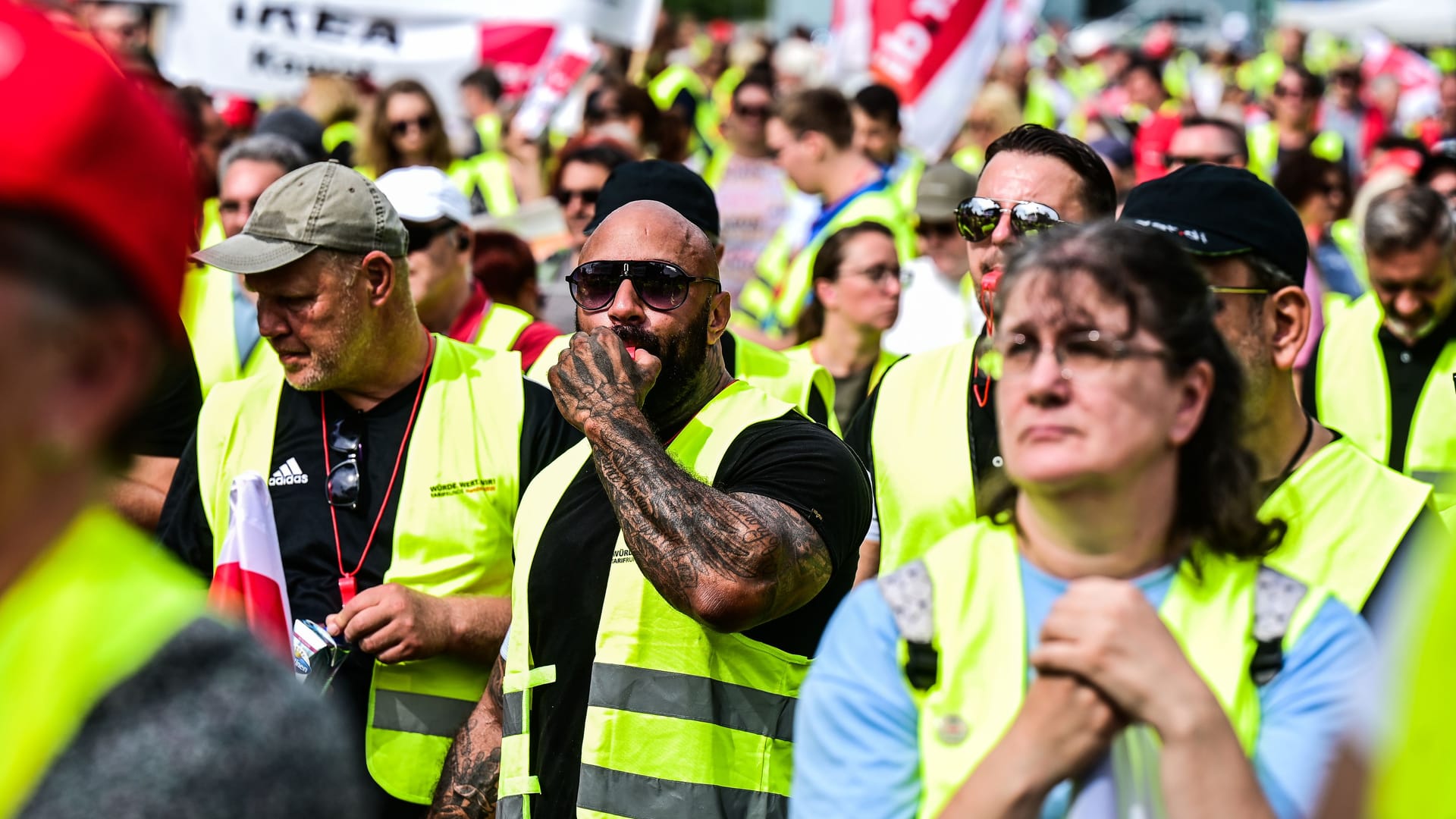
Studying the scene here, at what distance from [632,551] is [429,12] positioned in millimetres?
8543

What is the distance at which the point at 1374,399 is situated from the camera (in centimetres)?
587

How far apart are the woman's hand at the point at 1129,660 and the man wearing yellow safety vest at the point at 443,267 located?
417 cm

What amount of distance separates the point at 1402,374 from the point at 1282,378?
291cm

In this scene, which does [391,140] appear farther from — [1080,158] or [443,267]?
[1080,158]

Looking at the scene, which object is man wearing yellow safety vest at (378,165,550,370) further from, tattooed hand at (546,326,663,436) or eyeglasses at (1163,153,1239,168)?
eyeglasses at (1163,153,1239,168)

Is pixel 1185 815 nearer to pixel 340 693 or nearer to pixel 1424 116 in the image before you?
pixel 340 693

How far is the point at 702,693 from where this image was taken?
3.62 metres

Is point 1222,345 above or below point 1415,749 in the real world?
below

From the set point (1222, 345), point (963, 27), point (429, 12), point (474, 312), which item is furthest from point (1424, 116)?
point (1222, 345)

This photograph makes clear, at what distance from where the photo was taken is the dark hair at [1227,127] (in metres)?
8.83

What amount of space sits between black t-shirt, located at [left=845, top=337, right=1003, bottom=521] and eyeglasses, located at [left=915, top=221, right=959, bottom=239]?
3.34 metres

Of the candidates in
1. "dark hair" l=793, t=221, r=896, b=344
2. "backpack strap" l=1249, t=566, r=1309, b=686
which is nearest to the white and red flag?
"backpack strap" l=1249, t=566, r=1309, b=686

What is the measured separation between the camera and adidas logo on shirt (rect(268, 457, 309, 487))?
4508 millimetres

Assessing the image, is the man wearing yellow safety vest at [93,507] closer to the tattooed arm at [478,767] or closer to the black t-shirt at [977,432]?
the tattooed arm at [478,767]
